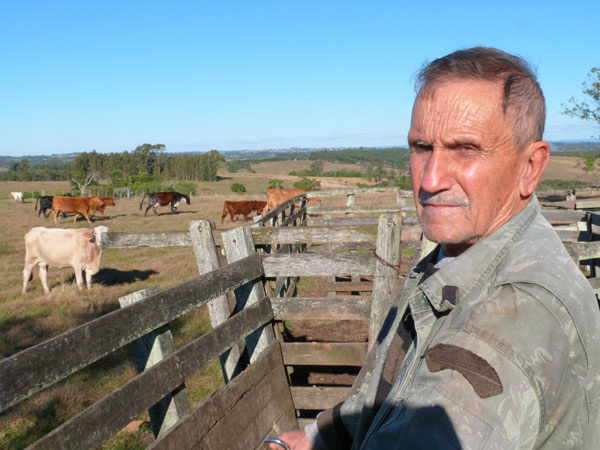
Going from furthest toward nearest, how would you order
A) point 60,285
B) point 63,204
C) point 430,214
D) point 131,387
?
1. point 63,204
2. point 60,285
3. point 131,387
4. point 430,214

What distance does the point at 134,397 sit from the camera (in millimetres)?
1876

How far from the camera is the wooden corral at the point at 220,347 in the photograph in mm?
1649

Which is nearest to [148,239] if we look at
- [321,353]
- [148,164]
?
[321,353]

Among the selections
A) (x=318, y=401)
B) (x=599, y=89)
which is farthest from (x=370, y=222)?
(x=599, y=89)

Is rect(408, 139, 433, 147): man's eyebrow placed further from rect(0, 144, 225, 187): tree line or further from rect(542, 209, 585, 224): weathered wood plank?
rect(0, 144, 225, 187): tree line

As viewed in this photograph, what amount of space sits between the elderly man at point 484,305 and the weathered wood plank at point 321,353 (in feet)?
6.02

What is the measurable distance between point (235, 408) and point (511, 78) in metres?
2.11

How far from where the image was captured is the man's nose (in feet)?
4.27

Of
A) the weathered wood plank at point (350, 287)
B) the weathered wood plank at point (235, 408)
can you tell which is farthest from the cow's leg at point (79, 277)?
the weathered wood plank at point (235, 408)

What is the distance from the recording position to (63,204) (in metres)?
23.1

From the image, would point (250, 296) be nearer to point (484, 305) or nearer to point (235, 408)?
point (235, 408)

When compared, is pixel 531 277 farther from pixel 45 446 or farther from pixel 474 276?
pixel 45 446

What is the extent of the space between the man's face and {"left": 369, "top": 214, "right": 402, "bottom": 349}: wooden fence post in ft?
7.43

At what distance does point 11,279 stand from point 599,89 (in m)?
20.8
